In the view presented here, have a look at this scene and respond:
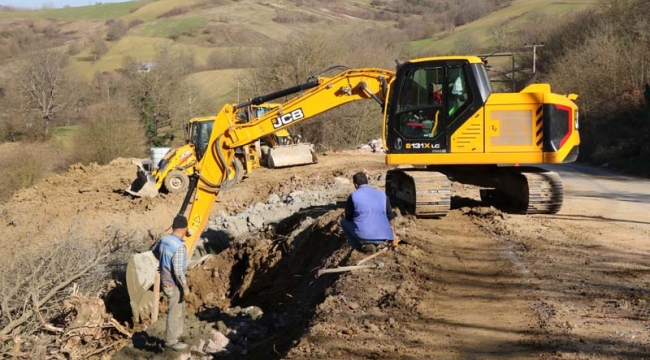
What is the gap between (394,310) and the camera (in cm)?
631

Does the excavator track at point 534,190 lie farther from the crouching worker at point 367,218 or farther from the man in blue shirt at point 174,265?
the man in blue shirt at point 174,265

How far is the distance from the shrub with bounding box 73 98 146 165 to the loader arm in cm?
2190

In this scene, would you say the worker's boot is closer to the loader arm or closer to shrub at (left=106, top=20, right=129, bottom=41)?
the loader arm

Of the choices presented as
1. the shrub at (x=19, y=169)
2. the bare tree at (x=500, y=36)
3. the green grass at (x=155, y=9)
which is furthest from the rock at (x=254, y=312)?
the green grass at (x=155, y=9)

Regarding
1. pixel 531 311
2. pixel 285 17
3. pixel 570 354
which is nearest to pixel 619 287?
pixel 531 311

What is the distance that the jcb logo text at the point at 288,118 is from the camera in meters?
9.86

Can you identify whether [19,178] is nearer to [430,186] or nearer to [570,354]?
[430,186]

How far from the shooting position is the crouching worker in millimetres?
7918

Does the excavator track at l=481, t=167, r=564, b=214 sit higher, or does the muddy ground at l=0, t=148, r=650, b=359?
the excavator track at l=481, t=167, r=564, b=214

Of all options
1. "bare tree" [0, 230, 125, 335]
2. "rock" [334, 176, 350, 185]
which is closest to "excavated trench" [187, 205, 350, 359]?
"bare tree" [0, 230, 125, 335]

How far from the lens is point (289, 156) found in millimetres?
22344

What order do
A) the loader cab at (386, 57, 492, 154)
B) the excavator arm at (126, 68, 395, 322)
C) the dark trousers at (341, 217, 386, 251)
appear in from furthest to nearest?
1. the loader cab at (386, 57, 492, 154)
2. the excavator arm at (126, 68, 395, 322)
3. the dark trousers at (341, 217, 386, 251)

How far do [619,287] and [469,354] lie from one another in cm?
250

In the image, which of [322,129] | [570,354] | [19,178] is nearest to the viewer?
[570,354]
